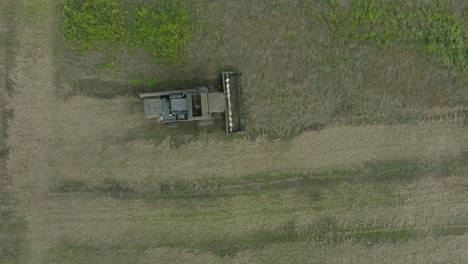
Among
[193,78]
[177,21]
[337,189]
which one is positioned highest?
[177,21]

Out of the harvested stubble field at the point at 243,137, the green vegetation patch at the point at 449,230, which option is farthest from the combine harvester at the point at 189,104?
the green vegetation patch at the point at 449,230

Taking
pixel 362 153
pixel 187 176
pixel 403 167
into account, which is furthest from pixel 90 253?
pixel 403 167

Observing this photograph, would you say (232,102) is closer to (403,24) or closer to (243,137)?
(243,137)

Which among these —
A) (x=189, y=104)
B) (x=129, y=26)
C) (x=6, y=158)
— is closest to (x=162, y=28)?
(x=129, y=26)

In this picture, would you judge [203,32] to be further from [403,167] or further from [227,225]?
[403,167]

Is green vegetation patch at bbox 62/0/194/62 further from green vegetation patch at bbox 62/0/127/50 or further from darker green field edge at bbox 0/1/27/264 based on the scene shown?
darker green field edge at bbox 0/1/27/264

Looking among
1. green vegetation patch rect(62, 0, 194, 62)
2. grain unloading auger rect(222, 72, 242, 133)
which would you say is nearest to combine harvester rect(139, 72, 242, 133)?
grain unloading auger rect(222, 72, 242, 133)

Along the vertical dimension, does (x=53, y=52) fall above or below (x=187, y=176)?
above
